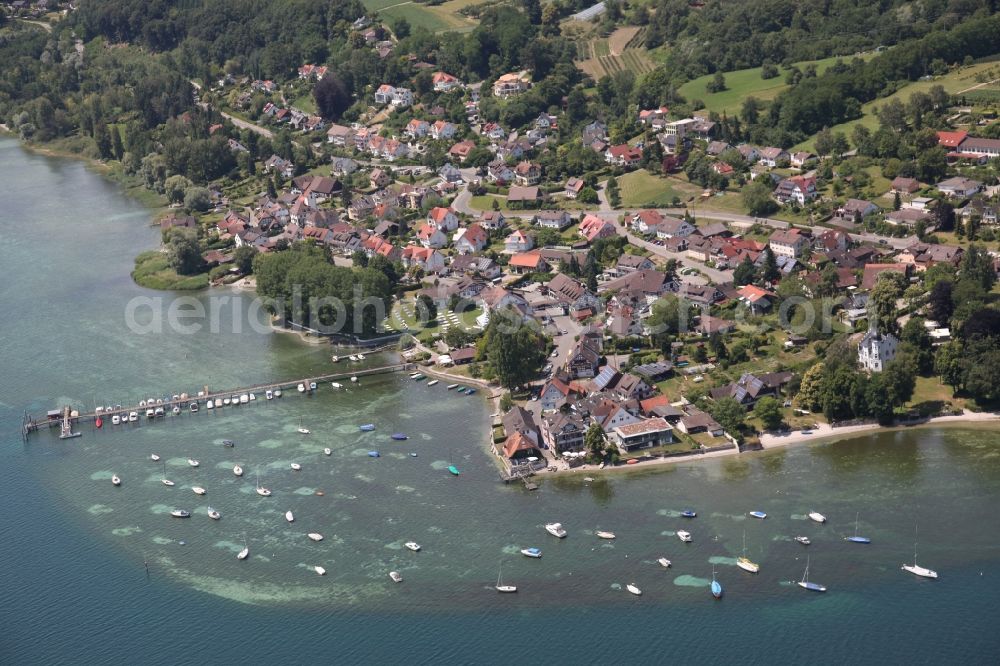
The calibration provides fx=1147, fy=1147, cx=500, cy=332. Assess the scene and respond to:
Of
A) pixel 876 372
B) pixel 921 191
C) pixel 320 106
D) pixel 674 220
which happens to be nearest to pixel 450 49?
pixel 320 106

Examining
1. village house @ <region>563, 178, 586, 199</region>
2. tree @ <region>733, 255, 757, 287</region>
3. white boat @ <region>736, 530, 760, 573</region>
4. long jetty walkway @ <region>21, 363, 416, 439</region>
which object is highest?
village house @ <region>563, 178, 586, 199</region>

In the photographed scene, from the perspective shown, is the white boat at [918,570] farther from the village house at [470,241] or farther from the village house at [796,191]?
the village house at [470,241]

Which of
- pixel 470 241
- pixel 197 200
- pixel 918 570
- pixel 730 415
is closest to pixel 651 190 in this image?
pixel 470 241

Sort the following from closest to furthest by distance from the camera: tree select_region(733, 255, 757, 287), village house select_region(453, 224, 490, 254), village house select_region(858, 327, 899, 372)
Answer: village house select_region(858, 327, 899, 372) < tree select_region(733, 255, 757, 287) < village house select_region(453, 224, 490, 254)

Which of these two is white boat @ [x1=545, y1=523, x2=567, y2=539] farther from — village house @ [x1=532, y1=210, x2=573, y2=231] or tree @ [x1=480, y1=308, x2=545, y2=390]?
village house @ [x1=532, y1=210, x2=573, y2=231]

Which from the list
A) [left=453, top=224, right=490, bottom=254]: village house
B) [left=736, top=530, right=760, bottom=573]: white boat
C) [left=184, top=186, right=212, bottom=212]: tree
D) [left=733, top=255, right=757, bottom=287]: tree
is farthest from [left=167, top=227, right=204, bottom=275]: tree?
[left=736, top=530, right=760, bottom=573]: white boat

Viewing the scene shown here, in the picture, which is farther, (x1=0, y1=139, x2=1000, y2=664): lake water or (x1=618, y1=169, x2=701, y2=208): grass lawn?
(x1=618, y1=169, x2=701, y2=208): grass lawn

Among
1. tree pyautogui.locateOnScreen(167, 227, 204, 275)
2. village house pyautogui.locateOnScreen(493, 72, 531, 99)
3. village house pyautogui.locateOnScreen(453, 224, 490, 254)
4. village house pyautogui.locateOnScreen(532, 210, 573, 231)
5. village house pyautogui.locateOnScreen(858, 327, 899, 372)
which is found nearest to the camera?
village house pyautogui.locateOnScreen(858, 327, 899, 372)
